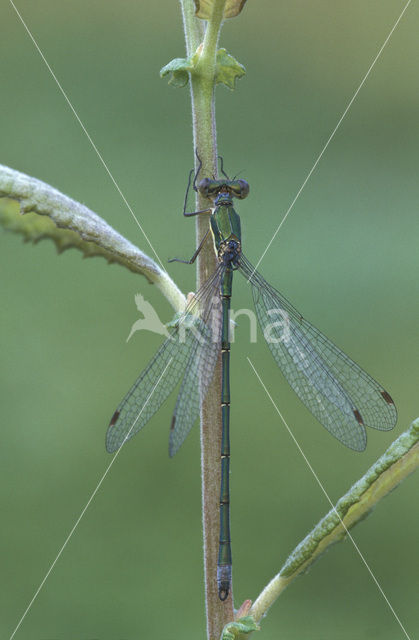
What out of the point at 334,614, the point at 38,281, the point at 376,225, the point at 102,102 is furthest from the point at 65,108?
the point at 334,614

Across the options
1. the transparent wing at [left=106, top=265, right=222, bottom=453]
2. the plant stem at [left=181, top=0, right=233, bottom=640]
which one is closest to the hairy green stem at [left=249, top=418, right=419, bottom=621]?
the plant stem at [left=181, top=0, right=233, bottom=640]

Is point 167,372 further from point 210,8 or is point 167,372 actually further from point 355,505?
point 210,8

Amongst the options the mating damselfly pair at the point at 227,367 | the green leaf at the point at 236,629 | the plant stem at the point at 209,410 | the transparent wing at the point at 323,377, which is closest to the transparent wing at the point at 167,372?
the mating damselfly pair at the point at 227,367

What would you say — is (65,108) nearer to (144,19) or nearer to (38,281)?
(144,19)

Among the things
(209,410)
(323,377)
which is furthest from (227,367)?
(209,410)

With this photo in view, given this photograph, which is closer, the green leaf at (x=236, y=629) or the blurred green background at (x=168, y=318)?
the green leaf at (x=236, y=629)

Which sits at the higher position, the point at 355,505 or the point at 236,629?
the point at 355,505

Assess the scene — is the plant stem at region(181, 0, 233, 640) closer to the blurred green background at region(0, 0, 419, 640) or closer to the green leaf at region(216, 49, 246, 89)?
the green leaf at region(216, 49, 246, 89)

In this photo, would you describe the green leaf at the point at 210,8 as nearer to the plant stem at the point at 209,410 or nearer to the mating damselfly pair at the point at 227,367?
the plant stem at the point at 209,410
